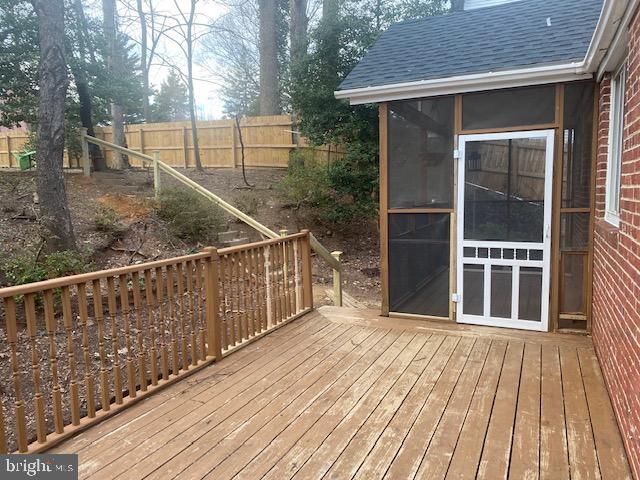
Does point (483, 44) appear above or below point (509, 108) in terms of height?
above

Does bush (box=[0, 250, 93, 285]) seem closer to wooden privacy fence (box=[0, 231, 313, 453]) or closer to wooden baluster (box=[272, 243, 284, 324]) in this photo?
wooden privacy fence (box=[0, 231, 313, 453])

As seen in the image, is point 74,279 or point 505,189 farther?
point 505,189

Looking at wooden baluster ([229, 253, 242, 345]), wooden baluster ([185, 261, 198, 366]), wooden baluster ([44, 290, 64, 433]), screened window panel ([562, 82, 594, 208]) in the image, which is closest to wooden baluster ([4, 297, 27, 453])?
wooden baluster ([44, 290, 64, 433])

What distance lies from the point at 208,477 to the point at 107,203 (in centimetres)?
746

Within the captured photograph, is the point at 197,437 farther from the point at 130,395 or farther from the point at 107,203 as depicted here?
the point at 107,203

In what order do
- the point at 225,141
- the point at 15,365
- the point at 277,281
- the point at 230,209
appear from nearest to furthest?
the point at 15,365
the point at 277,281
the point at 230,209
the point at 225,141

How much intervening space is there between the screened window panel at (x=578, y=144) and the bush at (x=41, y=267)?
5.80 m

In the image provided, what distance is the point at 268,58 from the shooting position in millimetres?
14094

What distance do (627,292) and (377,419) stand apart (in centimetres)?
154

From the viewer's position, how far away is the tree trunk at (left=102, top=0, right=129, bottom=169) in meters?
12.4

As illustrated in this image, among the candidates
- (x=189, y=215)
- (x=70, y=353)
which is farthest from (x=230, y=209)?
(x=70, y=353)

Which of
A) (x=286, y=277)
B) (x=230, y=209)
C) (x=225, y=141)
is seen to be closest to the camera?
(x=286, y=277)

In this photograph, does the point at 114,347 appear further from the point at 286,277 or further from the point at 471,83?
the point at 471,83

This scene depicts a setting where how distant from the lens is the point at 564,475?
2188 mm
